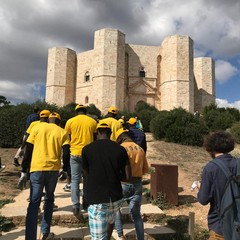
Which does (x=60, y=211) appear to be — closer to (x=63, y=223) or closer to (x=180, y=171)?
(x=63, y=223)

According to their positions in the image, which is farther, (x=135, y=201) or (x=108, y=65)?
(x=108, y=65)

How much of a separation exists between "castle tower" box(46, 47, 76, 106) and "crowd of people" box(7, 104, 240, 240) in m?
38.2

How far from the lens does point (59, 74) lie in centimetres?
4238

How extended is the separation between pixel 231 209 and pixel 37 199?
2.40 meters

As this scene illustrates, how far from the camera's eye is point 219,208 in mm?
2398

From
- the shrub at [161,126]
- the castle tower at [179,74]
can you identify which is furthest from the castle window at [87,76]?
the shrub at [161,126]

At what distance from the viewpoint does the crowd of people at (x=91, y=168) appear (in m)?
2.89

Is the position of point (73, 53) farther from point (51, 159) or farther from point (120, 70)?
point (51, 159)

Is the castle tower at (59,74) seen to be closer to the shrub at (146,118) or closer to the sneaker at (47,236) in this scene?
the shrub at (146,118)

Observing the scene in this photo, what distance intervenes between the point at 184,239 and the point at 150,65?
38.0 metres

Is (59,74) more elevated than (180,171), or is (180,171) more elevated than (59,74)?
(59,74)

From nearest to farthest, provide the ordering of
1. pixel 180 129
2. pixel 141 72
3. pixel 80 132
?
1. pixel 80 132
2. pixel 180 129
3. pixel 141 72

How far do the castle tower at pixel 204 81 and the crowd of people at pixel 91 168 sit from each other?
3927 cm

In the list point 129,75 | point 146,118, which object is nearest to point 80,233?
point 146,118
